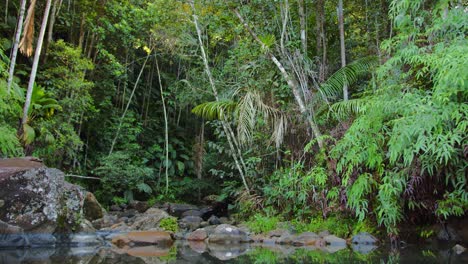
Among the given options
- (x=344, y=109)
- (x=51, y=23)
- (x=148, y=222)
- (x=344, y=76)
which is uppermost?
(x=51, y=23)

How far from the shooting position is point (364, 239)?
6.66 m

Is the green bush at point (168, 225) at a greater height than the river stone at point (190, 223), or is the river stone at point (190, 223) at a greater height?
the green bush at point (168, 225)

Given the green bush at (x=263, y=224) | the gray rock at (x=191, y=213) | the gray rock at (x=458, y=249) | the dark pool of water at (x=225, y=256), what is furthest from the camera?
the gray rock at (x=191, y=213)

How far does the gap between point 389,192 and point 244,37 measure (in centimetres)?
576

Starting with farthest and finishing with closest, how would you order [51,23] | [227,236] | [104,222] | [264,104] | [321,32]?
[51,23], [321,32], [104,222], [264,104], [227,236]

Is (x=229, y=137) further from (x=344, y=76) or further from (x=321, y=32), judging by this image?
(x=321, y=32)

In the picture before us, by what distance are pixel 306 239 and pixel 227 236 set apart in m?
1.38

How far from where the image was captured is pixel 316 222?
753cm

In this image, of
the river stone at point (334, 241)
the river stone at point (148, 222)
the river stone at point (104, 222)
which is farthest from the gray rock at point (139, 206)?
the river stone at point (334, 241)

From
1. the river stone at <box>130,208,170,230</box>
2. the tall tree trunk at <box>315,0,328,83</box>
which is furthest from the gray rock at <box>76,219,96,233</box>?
the tall tree trunk at <box>315,0,328,83</box>

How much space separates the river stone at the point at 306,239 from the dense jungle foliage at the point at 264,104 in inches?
17.5

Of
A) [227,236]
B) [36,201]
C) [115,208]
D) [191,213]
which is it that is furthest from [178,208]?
[36,201]

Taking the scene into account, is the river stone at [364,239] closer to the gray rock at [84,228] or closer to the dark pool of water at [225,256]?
the dark pool of water at [225,256]

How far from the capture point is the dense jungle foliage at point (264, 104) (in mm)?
5777
